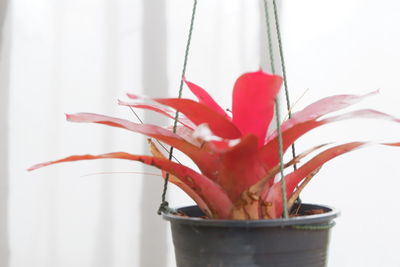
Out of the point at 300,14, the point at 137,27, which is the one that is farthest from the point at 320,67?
the point at 137,27

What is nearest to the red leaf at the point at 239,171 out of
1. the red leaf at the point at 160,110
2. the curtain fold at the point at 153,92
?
the red leaf at the point at 160,110

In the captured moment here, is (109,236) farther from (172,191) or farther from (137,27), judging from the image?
Result: (137,27)

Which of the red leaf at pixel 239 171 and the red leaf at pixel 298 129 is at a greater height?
the red leaf at pixel 298 129

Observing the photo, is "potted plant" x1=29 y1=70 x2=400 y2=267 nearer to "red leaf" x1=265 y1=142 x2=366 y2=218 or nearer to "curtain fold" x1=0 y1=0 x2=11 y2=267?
"red leaf" x1=265 y1=142 x2=366 y2=218

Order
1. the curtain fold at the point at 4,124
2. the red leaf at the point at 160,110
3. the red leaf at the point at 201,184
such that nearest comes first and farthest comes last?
the red leaf at the point at 201,184 → the red leaf at the point at 160,110 → the curtain fold at the point at 4,124

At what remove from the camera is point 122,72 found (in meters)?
1.56

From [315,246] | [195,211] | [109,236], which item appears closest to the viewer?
[315,246]

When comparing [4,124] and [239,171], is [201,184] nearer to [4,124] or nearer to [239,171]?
[239,171]

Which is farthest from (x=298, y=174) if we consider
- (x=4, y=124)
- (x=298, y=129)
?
(x=4, y=124)

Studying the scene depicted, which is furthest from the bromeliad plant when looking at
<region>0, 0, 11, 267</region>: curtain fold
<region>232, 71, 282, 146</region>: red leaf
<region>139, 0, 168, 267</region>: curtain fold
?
<region>0, 0, 11, 267</region>: curtain fold

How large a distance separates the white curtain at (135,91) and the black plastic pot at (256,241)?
2.42ft

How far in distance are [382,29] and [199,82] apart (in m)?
0.60

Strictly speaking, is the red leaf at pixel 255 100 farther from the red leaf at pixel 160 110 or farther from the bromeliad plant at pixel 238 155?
the red leaf at pixel 160 110

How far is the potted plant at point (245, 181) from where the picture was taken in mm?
781
